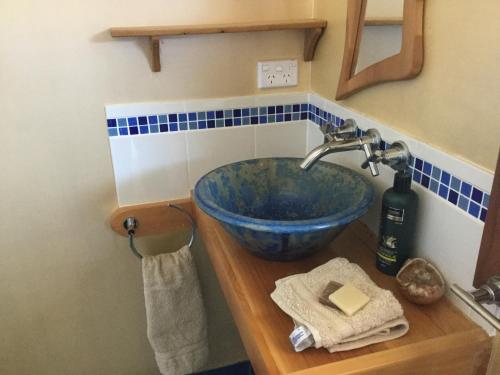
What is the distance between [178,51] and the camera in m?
1.31

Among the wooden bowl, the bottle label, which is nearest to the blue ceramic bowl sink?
the bottle label

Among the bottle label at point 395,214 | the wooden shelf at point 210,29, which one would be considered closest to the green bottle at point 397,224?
the bottle label at point 395,214

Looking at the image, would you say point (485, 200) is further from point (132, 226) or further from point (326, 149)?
point (132, 226)

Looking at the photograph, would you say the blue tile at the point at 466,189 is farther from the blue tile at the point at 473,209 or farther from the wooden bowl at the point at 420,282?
the wooden bowl at the point at 420,282

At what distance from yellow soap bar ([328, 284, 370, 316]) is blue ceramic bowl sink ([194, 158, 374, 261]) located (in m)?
0.13

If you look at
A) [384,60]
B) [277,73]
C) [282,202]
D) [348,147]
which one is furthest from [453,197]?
[277,73]

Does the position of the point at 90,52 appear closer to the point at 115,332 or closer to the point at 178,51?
the point at 178,51

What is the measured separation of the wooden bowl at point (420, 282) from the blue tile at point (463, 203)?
0.15 metres

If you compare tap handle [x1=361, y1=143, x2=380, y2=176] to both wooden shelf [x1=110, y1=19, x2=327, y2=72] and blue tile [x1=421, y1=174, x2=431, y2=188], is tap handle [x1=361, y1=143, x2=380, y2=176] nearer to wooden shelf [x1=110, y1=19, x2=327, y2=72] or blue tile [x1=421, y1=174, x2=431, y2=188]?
blue tile [x1=421, y1=174, x2=431, y2=188]

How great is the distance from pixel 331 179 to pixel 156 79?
570 mm

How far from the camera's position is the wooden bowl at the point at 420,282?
2.98 feet

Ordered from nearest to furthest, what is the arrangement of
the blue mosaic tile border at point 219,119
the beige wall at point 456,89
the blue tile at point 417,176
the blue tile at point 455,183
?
the beige wall at point 456,89, the blue tile at point 455,183, the blue tile at point 417,176, the blue mosaic tile border at point 219,119

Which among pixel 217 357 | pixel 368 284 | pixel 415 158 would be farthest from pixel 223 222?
pixel 217 357

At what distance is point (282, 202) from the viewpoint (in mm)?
1296
